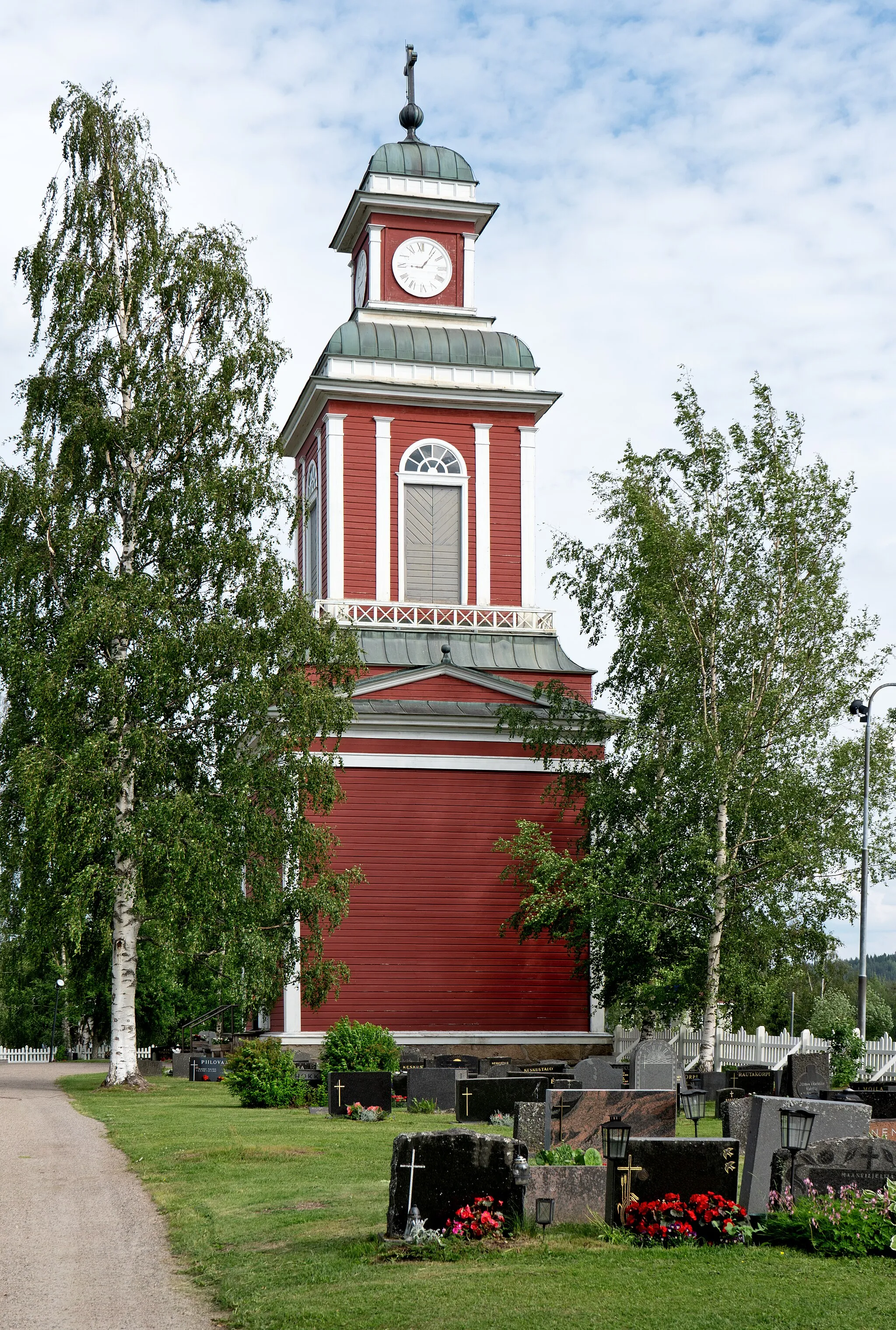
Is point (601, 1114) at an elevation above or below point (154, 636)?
below

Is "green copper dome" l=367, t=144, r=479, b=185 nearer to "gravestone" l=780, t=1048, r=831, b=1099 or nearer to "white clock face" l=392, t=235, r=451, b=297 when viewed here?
"white clock face" l=392, t=235, r=451, b=297

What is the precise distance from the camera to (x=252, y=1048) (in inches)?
841

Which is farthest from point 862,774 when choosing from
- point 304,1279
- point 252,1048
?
point 304,1279

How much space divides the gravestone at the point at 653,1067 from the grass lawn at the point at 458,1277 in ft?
19.3

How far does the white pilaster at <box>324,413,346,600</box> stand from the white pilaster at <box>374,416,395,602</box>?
0.70 meters

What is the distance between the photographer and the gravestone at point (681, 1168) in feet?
32.1

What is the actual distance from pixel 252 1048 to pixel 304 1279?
1281cm

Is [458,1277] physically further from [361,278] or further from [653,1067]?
[361,278]

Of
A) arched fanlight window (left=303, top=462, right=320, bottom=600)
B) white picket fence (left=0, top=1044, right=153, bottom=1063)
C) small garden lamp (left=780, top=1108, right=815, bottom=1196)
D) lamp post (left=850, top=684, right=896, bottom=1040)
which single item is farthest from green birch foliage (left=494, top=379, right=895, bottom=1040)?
white picket fence (left=0, top=1044, right=153, bottom=1063)

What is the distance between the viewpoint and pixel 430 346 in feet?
106

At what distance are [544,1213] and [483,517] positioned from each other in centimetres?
2321

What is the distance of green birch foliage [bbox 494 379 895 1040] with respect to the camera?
83.7 feet

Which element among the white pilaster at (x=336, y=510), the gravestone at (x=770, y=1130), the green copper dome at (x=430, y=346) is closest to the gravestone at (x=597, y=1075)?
the gravestone at (x=770, y=1130)

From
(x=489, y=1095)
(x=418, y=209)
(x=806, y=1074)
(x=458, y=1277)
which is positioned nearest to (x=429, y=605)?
(x=418, y=209)
